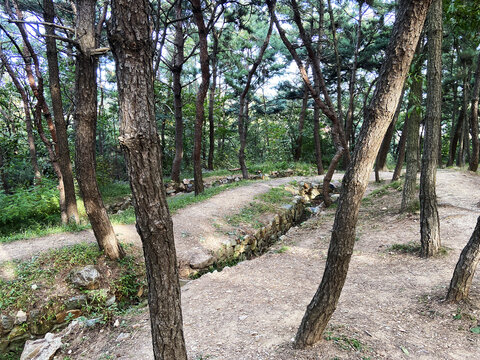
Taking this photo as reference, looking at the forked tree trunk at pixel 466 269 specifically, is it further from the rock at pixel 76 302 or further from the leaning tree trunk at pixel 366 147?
the rock at pixel 76 302

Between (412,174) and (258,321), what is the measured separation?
4.79 meters

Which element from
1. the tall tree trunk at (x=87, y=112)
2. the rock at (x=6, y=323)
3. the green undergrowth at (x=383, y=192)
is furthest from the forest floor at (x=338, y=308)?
the green undergrowth at (x=383, y=192)

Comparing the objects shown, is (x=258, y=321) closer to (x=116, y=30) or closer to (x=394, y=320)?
(x=394, y=320)

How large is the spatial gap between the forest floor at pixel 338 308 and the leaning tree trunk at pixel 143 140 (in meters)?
1.40

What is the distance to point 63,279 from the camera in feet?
13.9

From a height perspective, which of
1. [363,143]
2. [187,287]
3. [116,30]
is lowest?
[187,287]

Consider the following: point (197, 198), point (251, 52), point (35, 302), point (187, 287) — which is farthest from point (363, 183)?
point (251, 52)

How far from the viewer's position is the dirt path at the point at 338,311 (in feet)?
7.95

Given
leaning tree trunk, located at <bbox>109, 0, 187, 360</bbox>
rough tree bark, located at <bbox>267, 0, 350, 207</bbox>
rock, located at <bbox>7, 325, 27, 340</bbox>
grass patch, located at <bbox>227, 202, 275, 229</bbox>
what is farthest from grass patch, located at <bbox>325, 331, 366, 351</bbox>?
rough tree bark, located at <bbox>267, 0, 350, 207</bbox>

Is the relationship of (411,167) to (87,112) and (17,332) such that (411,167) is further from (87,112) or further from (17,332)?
(17,332)

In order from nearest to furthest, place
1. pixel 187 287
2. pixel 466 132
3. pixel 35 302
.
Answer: pixel 35 302 → pixel 187 287 → pixel 466 132

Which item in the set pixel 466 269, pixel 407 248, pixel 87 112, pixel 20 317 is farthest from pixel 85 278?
pixel 407 248

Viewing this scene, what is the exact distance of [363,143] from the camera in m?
1.92

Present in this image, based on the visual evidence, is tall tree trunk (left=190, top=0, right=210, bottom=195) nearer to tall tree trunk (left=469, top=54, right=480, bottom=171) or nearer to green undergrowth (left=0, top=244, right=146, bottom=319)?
green undergrowth (left=0, top=244, right=146, bottom=319)
